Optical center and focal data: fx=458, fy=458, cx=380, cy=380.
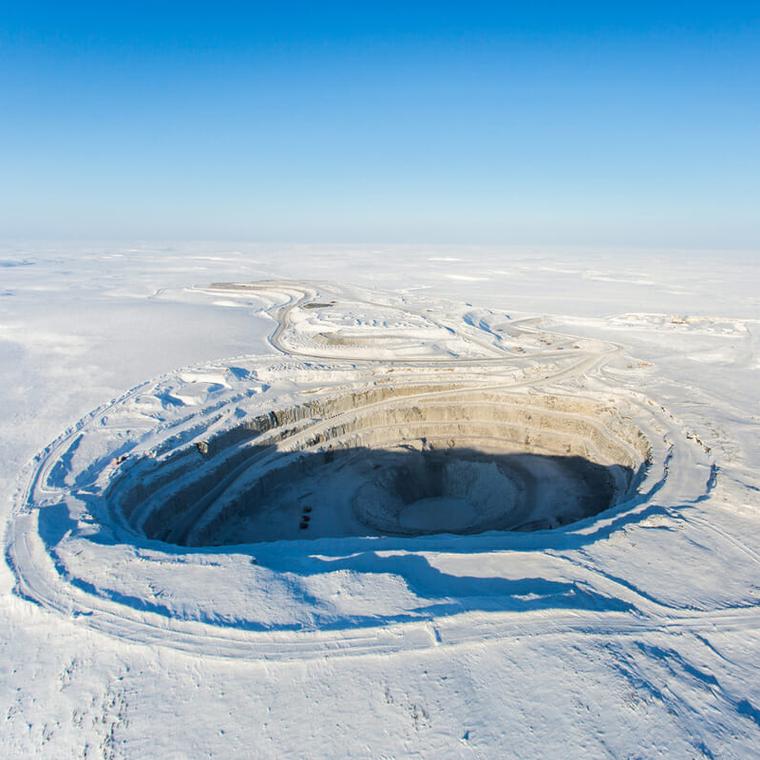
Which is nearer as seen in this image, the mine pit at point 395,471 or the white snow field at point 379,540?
the white snow field at point 379,540

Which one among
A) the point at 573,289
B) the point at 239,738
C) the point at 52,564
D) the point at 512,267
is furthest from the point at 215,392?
the point at 512,267

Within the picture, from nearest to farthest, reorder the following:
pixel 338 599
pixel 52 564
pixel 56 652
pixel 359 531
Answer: pixel 56 652
pixel 338 599
pixel 52 564
pixel 359 531

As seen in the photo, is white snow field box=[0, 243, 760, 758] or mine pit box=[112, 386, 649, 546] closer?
white snow field box=[0, 243, 760, 758]

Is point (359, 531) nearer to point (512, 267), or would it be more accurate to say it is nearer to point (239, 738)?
point (239, 738)
